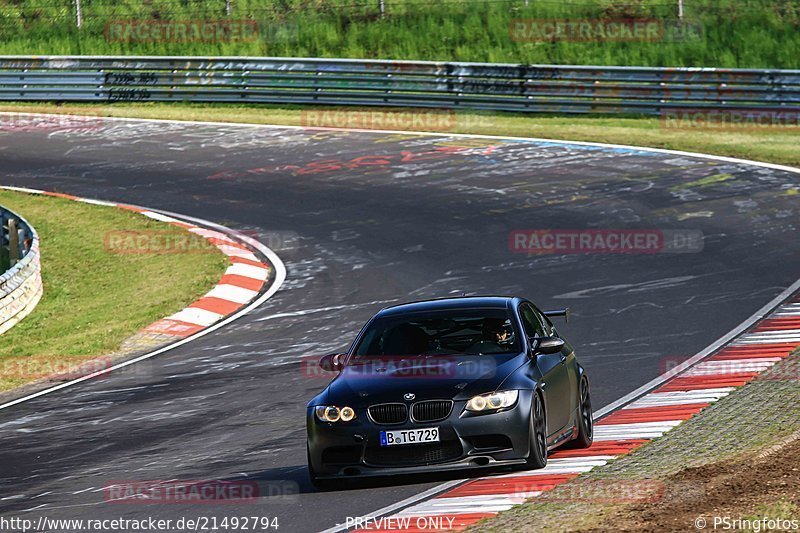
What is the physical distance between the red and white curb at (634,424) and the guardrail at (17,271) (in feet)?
30.5

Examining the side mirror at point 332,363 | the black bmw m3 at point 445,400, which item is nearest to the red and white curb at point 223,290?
the side mirror at point 332,363

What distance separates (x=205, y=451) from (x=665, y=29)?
25.3 m

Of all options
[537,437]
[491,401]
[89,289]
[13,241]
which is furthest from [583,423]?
[13,241]

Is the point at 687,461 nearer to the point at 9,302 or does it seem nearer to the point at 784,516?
the point at 784,516

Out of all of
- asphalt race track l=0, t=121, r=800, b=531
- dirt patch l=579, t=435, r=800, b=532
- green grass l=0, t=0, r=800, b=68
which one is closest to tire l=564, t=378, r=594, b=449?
asphalt race track l=0, t=121, r=800, b=531

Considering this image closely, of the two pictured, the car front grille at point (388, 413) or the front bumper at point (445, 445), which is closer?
the front bumper at point (445, 445)

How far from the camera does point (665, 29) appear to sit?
112 feet

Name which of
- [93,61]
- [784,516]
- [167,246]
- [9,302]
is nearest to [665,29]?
[93,61]

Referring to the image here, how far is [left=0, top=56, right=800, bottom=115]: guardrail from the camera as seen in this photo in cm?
2886

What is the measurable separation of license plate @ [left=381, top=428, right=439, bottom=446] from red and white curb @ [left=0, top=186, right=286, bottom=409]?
6565 mm

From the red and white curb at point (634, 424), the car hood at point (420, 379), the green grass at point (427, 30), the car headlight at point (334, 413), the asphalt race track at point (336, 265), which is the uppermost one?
the green grass at point (427, 30)

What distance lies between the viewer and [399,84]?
3253 centimetres

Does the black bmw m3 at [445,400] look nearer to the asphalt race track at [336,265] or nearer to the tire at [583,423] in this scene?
the tire at [583,423]

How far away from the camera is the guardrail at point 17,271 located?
1830 centimetres
